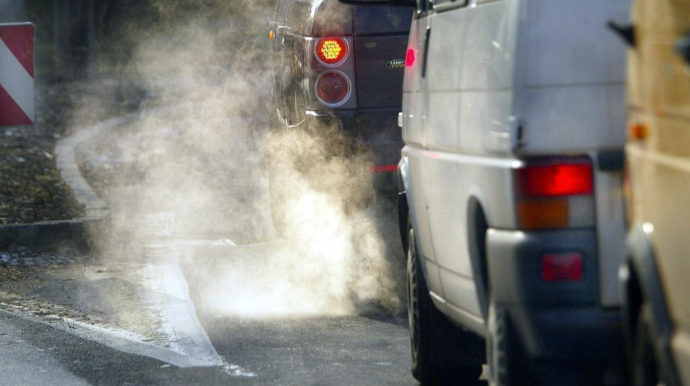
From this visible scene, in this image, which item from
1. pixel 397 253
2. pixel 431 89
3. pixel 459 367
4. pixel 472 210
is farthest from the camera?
pixel 397 253

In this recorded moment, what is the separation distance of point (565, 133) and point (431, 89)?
1.28 meters

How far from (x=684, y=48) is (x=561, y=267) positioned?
4.12ft

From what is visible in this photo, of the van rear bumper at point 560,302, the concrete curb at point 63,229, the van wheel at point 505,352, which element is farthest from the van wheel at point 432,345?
the concrete curb at point 63,229

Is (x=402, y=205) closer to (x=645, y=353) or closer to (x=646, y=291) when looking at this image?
(x=645, y=353)

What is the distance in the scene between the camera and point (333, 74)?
7.94m

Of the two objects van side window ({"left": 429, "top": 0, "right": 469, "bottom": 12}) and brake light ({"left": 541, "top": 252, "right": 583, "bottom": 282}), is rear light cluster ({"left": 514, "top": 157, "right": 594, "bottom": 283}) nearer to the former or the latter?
brake light ({"left": 541, "top": 252, "right": 583, "bottom": 282})

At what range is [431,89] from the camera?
5363mm

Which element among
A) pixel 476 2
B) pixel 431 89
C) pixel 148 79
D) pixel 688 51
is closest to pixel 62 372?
pixel 431 89

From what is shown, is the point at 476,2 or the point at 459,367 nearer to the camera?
the point at 476,2

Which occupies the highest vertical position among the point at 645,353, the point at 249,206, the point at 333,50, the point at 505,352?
the point at 333,50

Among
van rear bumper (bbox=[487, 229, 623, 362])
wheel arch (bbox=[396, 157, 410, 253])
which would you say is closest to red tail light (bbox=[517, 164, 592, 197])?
van rear bumper (bbox=[487, 229, 623, 362])

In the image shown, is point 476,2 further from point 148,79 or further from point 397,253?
point 148,79

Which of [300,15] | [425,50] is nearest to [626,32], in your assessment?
[425,50]

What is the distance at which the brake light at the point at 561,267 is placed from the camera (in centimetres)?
411
